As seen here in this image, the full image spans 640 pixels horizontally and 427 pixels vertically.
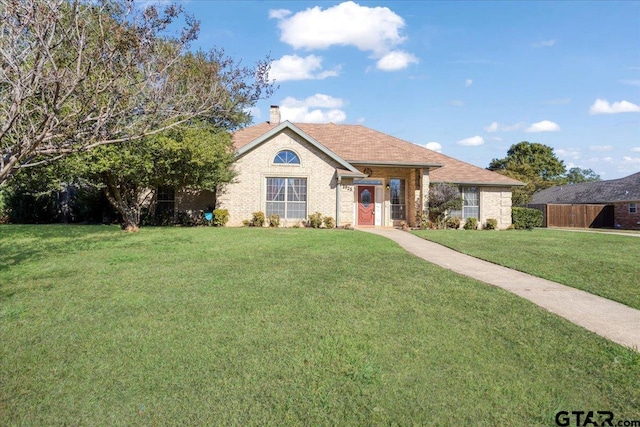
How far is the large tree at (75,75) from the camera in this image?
4699 mm

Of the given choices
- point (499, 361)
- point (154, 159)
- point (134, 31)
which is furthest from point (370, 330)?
point (154, 159)

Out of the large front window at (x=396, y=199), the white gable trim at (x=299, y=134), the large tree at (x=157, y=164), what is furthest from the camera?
the large front window at (x=396, y=199)

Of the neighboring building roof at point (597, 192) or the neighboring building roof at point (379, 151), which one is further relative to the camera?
the neighboring building roof at point (597, 192)

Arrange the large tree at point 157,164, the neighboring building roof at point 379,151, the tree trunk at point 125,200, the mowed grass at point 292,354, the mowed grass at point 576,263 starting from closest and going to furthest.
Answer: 1. the mowed grass at point 292,354
2. the mowed grass at point 576,263
3. the large tree at point 157,164
4. the tree trunk at point 125,200
5. the neighboring building roof at point 379,151

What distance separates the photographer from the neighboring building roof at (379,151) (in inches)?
811

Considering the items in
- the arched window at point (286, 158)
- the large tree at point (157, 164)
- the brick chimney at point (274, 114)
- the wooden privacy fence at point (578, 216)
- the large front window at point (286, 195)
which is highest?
the brick chimney at point (274, 114)

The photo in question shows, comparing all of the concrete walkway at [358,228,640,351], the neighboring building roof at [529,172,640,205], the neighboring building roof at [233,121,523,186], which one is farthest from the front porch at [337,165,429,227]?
the neighboring building roof at [529,172,640,205]

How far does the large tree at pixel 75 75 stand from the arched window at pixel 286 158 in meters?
10.7

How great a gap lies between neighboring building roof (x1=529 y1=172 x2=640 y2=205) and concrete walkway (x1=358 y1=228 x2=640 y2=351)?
28817 millimetres

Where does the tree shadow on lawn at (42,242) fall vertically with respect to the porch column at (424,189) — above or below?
below

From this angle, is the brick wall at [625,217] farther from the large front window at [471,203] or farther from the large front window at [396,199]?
the large front window at [396,199]

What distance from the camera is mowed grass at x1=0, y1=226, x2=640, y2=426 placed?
3.27 meters

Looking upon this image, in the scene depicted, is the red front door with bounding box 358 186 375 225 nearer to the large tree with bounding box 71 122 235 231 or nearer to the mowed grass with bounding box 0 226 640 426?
the large tree with bounding box 71 122 235 231

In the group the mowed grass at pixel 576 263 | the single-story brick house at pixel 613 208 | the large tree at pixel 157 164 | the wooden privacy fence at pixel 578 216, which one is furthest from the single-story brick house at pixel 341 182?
the single-story brick house at pixel 613 208
